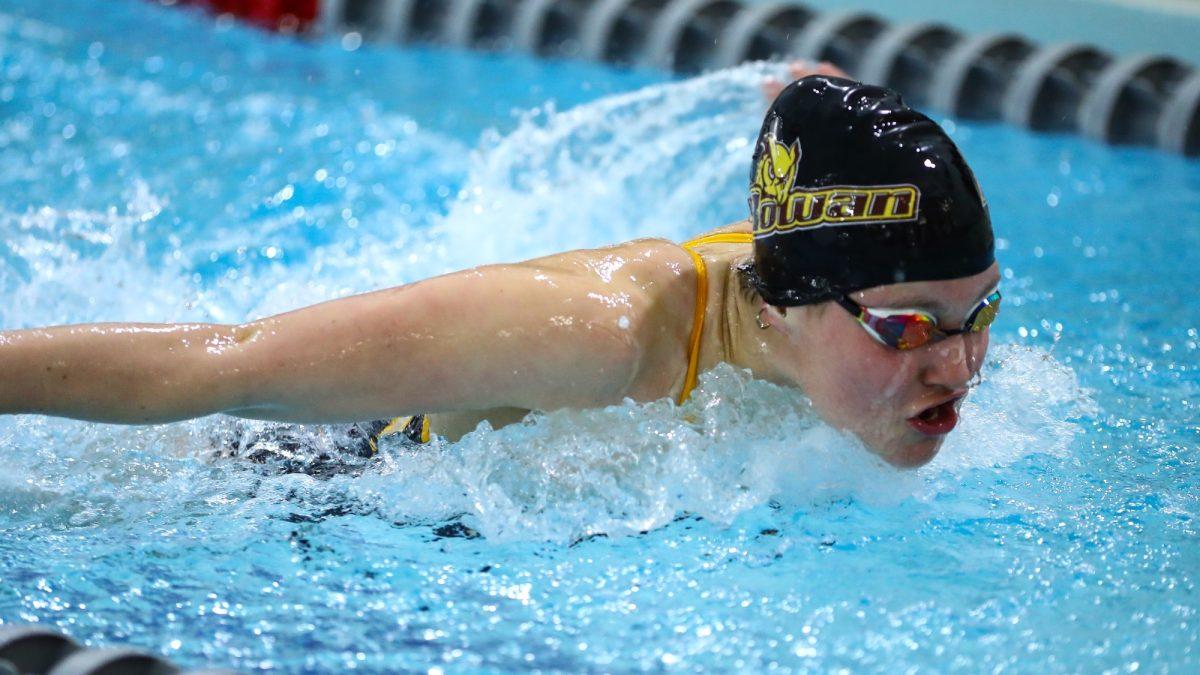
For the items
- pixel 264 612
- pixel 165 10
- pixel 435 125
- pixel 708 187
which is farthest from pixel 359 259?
pixel 165 10

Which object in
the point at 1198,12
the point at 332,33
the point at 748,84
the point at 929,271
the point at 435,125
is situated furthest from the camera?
the point at 332,33

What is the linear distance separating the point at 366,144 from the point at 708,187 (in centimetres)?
141

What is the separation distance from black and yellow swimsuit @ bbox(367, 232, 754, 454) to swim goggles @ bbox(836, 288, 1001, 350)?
248mm

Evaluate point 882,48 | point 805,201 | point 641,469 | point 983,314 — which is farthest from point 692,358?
point 882,48

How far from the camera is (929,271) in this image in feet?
6.15

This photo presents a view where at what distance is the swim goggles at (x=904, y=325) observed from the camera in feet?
6.16

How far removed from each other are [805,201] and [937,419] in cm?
40

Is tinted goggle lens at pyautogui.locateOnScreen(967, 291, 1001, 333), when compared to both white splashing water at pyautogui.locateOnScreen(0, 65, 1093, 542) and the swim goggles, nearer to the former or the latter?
Answer: the swim goggles

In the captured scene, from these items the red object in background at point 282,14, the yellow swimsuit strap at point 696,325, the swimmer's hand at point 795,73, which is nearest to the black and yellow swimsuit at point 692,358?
the yellow swimsuit strap at point 696,325

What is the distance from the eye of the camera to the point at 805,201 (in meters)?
1.92

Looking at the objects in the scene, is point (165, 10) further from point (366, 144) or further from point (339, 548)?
point (339, 548)

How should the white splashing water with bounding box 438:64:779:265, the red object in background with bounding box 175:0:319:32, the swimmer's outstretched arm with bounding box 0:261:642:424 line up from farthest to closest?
the red object in background with bounding box 175:0:319:32 < the white splashing water with bounding box 438:64:779:265 < the swimmer's outstretched arm with bounding box 0:261:642:424

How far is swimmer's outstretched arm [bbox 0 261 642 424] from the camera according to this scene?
5.79 feet

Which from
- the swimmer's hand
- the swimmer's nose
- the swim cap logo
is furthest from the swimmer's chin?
the swimmer's hand
